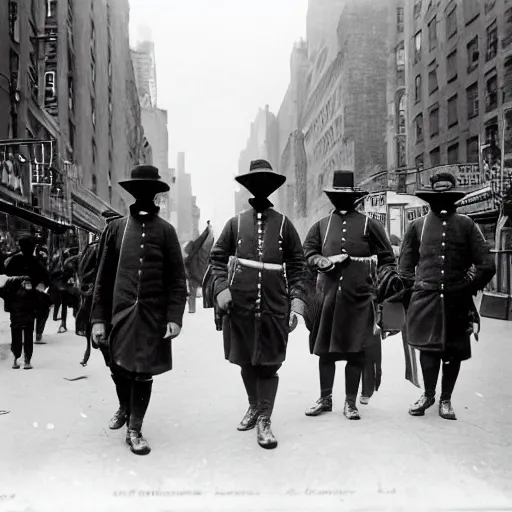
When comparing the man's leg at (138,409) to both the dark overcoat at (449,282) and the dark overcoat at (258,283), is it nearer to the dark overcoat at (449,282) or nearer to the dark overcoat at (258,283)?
the dark overcoat at (258,283)

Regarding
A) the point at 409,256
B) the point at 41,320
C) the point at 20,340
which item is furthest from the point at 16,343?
the point at 409,256

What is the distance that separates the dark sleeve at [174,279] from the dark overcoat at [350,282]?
0.96 meters

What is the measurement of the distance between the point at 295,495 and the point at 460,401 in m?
1.57

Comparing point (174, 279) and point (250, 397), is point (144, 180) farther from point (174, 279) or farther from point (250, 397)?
point (250, 397)

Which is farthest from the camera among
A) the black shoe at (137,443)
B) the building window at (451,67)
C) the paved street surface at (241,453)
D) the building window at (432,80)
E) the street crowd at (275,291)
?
the building window at (432,80)

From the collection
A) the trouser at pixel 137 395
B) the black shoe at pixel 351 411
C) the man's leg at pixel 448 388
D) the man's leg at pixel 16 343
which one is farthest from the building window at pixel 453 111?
the man's leg at pixel 16 343

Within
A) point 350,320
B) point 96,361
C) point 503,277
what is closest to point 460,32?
point 503,277

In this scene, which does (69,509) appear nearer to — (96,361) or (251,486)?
(251,486)

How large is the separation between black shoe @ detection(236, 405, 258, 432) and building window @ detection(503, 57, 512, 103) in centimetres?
291

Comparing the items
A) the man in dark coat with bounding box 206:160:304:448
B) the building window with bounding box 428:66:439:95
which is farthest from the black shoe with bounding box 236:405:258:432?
the building window with bounding box 428:66:439:95

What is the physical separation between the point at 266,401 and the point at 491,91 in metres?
2.88

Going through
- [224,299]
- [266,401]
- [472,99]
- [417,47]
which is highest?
[417,47]

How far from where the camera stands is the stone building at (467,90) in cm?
396

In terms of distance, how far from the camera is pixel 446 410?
351cm
